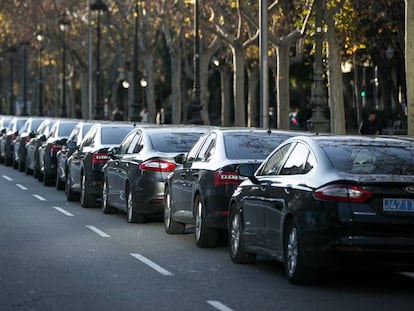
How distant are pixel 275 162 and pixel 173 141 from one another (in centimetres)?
698

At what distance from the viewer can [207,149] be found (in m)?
18.3

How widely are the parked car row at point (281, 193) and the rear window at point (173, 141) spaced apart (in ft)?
0.05

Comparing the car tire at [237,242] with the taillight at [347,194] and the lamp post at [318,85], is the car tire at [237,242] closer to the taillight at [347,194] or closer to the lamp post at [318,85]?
the taillight at [347,194]

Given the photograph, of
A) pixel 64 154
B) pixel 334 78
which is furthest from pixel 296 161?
pixel 334 78

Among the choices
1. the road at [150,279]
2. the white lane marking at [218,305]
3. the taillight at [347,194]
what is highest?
the taillight at [347,194]

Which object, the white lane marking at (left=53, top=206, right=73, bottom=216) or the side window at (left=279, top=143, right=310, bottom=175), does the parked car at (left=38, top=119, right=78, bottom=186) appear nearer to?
the white lane marking at (left=53, top=206, right=73, bottom=216)

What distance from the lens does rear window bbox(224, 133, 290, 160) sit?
57.2ft

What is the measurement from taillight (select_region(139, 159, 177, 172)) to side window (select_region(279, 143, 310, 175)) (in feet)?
22.9

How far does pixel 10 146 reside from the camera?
45.8 meters

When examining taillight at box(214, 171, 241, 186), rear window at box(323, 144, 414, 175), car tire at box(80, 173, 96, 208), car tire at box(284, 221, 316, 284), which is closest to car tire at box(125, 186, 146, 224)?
car tire at box(80, 173, 96, 208)

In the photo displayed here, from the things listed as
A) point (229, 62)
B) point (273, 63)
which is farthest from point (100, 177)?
point (229, 62)

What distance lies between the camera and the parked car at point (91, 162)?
84.3 feet

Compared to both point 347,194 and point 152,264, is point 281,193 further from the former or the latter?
point 152,264

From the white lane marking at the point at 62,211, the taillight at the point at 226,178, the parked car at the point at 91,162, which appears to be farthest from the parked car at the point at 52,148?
the taillight at the point at 226,178
